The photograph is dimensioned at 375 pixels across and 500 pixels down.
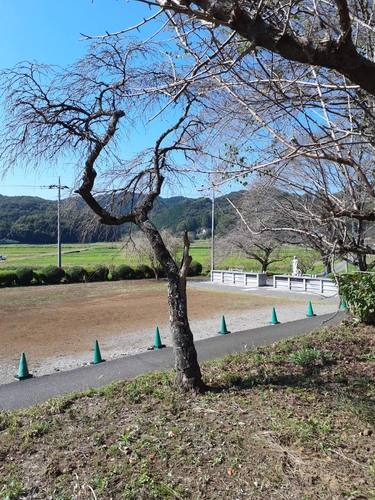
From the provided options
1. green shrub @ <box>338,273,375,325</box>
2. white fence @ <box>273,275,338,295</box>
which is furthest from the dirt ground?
green shrub @ <box>338,273,375,325</box>

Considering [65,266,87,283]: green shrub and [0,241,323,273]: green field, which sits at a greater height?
[0,241,323,273]: green field

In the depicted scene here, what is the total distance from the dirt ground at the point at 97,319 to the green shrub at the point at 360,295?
3.56 meters

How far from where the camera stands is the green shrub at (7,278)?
103 feet

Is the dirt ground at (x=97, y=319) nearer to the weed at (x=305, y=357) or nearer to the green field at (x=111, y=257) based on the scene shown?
the green field at (x=111, y=257)

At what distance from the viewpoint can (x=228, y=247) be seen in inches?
1364

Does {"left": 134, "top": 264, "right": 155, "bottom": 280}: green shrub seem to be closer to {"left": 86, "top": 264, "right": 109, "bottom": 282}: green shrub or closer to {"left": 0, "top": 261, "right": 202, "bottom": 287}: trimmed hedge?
{"left": 0, "top": 261, "right": 202, "bottom": 287}: trimmed hedge

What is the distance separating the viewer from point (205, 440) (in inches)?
161

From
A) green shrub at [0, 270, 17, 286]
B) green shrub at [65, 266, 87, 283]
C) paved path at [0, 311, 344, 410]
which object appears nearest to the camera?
paved path at [0, 311, 344, 410]

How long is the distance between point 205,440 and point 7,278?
3085 cm

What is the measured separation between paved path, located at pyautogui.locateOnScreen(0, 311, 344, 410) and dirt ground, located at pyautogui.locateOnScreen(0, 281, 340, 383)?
41.5 inches

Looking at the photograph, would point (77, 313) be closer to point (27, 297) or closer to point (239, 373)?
point (27, 297)

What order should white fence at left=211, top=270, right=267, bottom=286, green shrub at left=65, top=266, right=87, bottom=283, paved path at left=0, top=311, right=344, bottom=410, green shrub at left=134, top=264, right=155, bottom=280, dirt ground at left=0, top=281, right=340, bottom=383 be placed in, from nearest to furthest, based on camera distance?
paved path at left=0, top=311, right=344, bottom=410 < dirt ground at left=0, top=281, right=340, bottom=383 < white fence at left=211, top=270, right=267, bottom=286 < green shrub at left=65, top=266, right=87, bottom=283 < green shrub at left=134, top=264, right=155, bottom=280

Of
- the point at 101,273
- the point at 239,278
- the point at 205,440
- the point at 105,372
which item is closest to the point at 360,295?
the point at 105,372

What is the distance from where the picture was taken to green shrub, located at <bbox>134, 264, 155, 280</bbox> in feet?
124
